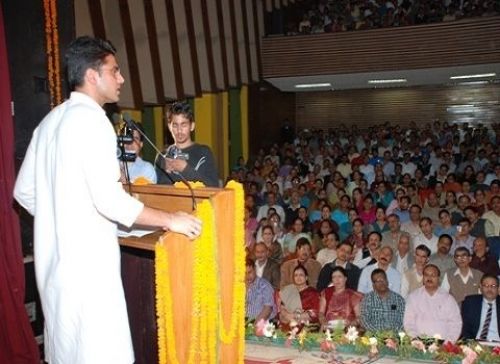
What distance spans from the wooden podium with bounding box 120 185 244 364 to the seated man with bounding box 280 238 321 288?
2632 millimetres

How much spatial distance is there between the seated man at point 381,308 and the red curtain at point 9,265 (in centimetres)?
202

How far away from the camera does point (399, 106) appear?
39.8 ft

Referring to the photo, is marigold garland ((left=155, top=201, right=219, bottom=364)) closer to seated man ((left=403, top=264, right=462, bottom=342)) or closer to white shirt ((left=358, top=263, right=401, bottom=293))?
seated man ((left=403, top=264, right=462, bottom=342))

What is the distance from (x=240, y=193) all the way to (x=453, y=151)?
7.55 meters

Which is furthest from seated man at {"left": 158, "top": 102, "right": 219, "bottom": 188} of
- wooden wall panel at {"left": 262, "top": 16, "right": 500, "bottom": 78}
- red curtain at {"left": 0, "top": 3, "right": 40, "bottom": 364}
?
wooden wall panel at {"left": 262, "top": 16, "right": 500, "bottom": 78}

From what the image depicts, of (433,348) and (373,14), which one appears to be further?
(373,14)

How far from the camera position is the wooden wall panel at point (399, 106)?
11.7 m

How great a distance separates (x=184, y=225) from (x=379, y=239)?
336cm

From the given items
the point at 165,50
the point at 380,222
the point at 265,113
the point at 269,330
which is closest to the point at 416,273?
the point at 380,222

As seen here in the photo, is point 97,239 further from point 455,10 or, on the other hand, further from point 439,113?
point 439,113

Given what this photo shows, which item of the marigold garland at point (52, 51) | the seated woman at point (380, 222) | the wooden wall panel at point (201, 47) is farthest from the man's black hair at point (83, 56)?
the wooden wall panel at point (201, 47)

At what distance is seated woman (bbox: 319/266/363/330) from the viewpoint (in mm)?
3645

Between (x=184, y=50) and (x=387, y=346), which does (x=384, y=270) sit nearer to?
(x=387, y=346)

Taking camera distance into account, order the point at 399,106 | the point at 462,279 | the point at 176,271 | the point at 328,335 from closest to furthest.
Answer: the point at 176,271, the point at 328,335, the point at 462,279, the point at 399,106
